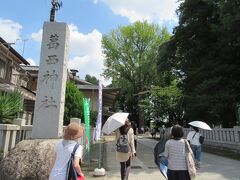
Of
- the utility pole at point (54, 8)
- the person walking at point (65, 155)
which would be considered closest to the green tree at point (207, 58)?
the utility pole at point (54, 8)

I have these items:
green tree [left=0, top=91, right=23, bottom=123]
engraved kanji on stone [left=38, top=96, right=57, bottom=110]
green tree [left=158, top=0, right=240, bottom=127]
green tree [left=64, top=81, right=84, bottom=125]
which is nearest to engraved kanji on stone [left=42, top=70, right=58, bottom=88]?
engraved kanji on stone [left=38, top=96, right=57, bottom=110]

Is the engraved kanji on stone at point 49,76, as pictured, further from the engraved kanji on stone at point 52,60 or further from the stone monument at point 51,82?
the engraved kanji on stone at point 52,60

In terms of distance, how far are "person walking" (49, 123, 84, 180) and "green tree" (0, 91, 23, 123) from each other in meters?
5.98

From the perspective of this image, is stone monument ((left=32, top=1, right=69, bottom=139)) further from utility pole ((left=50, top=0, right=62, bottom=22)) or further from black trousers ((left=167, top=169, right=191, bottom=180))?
black trousers ((left=167, top=169, right=191, bottom=180))

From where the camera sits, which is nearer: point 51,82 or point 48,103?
point 48,103

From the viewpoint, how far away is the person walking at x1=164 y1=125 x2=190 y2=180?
16.6 feet

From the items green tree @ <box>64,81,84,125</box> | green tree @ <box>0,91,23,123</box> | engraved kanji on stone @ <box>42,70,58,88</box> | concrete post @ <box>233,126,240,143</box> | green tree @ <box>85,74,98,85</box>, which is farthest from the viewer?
green tree @ <box>85,74,98,85</box>

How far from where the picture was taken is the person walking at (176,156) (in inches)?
199

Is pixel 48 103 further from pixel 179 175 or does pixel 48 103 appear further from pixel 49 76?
pixel 179 175

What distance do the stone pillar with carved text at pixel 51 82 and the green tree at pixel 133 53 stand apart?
34706 millimetres

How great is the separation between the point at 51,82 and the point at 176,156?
197 inches

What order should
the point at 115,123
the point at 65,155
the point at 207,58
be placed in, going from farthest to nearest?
the point at 207,58 → the point at 115,123 → the point at 65,155

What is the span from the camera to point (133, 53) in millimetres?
43531

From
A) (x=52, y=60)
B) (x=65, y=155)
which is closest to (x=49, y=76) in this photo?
(x=52, y=60)
